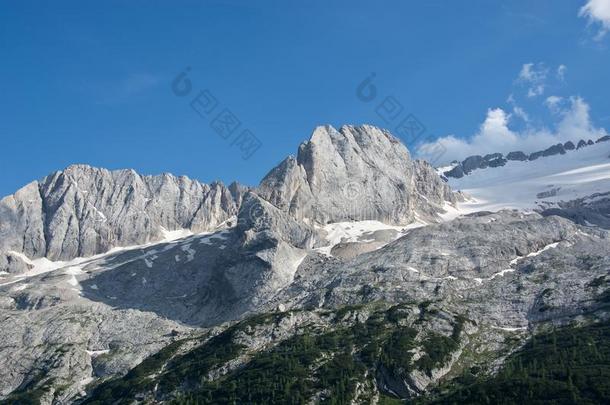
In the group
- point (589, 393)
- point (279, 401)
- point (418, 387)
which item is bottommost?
point (589, 393)

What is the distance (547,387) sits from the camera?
176 metres

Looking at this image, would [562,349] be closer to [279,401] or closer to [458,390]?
[458,390]

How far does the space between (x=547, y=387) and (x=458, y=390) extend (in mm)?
23623

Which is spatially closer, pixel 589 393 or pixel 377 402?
pixel 589 393

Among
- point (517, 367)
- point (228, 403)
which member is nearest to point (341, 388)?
point (228, 403)

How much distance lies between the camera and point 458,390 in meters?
188

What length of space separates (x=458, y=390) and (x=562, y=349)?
34.4 meters

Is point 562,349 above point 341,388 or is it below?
below

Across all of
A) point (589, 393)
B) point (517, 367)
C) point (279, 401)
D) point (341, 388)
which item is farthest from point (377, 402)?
point (589, 393)

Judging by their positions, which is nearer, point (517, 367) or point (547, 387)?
point (547, 387)

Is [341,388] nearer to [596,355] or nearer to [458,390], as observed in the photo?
[458,390]

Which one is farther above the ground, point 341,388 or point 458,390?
point 341,388

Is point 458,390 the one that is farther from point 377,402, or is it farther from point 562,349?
→ point 562,349

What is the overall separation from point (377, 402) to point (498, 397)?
33.9 m
